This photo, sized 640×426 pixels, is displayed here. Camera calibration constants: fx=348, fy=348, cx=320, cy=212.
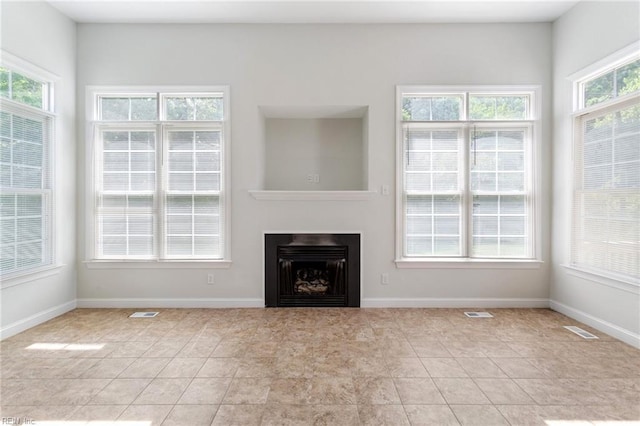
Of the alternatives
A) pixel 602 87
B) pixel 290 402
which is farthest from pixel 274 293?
pixel 602 87

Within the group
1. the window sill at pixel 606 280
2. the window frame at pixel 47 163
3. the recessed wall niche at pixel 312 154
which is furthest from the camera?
the recessed wall niche at pixel 312 154

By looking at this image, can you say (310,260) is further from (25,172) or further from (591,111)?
(591,111)

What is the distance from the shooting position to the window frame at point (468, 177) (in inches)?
161

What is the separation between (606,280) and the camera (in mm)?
3328

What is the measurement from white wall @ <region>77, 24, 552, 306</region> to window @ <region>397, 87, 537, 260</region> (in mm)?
165

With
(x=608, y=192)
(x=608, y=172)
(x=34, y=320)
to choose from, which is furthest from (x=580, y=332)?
(x=34, y=320)

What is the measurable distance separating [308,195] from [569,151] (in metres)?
2.92

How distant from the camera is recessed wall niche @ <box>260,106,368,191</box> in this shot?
4543mm

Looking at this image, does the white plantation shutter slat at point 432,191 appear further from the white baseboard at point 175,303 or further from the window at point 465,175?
the white baseboard at point 175,303

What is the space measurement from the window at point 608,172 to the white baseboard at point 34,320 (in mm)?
5650

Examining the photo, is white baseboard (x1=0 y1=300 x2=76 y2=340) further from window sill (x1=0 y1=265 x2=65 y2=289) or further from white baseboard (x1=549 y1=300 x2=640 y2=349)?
white baseboard (x1=549 y1=300 x2=640 y2=349)

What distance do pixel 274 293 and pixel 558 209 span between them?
3422mm

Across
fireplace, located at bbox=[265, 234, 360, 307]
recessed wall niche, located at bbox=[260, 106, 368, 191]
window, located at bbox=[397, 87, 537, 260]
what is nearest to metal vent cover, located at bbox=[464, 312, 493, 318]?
window, located at bbox=[397, 87, 537, 260]

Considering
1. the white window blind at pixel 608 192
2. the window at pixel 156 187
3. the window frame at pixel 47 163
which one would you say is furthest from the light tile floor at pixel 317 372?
the window at pixel 156 187
